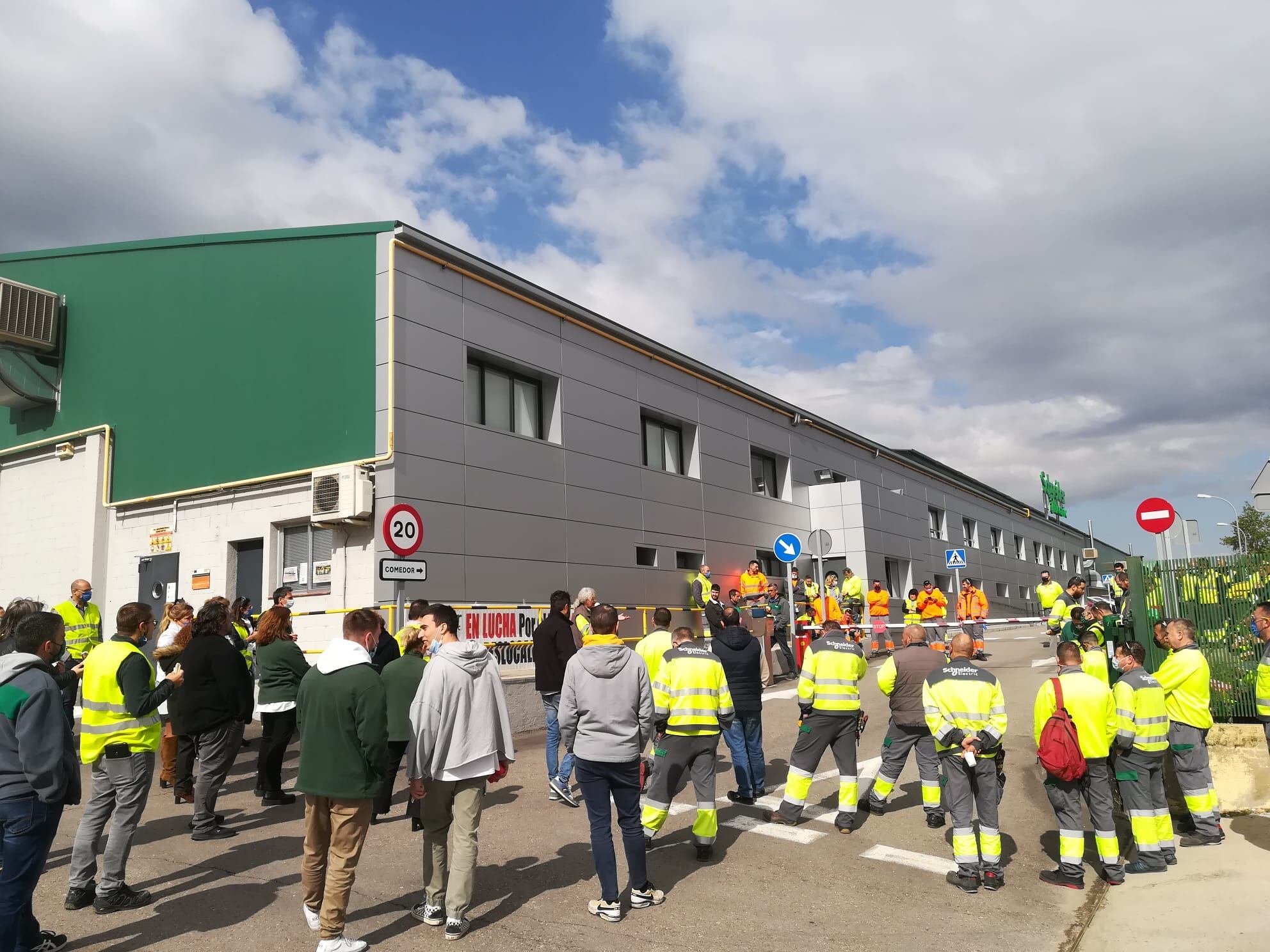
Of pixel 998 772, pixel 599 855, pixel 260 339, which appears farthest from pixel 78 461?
pixel 998 772

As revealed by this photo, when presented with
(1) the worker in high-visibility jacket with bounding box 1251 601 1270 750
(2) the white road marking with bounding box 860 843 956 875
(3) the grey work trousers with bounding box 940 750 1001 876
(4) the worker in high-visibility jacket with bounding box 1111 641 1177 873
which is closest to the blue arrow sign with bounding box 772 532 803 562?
(1) the worker in high-visibility jacket with bounding box 1251 601 1270 750

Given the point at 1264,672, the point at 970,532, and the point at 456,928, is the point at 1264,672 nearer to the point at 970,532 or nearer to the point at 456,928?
the point at 456,928

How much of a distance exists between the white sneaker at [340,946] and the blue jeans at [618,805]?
152cm

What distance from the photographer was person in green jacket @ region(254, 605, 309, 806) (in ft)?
28.9

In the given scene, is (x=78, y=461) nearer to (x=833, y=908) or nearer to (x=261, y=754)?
(x=261, y=754)

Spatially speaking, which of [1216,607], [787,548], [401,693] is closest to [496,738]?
[401,693]

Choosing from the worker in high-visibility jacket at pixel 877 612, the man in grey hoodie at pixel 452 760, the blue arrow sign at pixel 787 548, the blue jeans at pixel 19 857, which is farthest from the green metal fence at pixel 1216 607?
the worker in high-visibility jacket at pixel 877 612

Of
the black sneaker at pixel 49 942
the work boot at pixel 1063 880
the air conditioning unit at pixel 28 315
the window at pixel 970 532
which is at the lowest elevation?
the work boot at pixel 1063 880

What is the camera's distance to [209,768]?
778cm

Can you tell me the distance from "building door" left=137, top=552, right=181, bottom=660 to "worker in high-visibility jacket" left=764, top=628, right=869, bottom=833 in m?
11.1

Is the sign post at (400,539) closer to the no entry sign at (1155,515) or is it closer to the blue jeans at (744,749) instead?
the blue jeans at (744,749)

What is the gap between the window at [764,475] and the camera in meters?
23.5

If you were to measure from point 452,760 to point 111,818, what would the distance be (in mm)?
2480

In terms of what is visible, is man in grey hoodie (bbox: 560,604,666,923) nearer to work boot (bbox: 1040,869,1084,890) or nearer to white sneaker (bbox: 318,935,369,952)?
white sneaker (bbox: 318,935,369,952)
